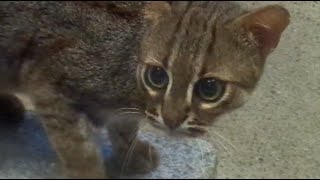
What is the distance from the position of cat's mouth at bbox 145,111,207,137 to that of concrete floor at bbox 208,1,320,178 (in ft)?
0.29

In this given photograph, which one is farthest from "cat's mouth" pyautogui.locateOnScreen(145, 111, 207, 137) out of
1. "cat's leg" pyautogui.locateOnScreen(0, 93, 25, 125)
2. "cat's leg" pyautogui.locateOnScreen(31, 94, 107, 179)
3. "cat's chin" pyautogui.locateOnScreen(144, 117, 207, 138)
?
"cat's leg" pyautogui.locateOnScreen(0, 93, 25, 125)

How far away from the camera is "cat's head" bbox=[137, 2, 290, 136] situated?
105 centimetres

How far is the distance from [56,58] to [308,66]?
0.42 meters

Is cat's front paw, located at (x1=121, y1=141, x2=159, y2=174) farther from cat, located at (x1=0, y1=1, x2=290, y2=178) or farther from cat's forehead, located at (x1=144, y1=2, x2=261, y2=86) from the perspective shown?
cat's forehead, located at (x1=144, y1=2, x2=261, y2=86)

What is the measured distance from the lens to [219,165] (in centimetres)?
126

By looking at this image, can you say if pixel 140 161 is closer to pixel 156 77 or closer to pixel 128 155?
pixel 128 155

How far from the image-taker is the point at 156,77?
1075 mm

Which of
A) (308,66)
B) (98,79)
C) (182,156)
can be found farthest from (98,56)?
(308,66)

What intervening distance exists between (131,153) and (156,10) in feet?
0.96

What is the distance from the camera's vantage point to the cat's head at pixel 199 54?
1046 millimetres

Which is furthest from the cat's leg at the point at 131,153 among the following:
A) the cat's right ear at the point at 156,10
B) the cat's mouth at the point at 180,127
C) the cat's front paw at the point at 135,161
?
the cat's right ear at the point at 156,10

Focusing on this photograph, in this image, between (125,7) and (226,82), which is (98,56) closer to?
(125,7)

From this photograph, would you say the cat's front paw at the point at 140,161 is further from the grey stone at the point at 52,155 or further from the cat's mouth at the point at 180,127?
the cat's mouth at the point at 180,127

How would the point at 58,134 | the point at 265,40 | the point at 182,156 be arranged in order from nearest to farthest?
the point at 265,40 < the point at 58,134 < the point at 182,156
